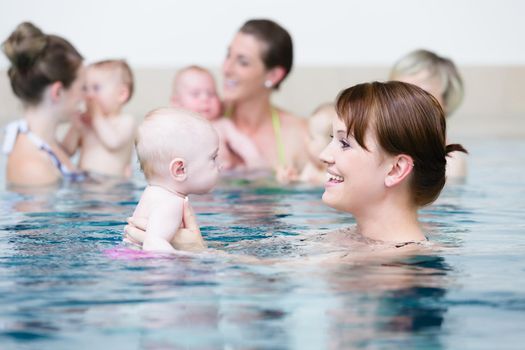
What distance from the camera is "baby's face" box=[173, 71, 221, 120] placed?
677 cm

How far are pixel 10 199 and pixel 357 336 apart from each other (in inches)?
124

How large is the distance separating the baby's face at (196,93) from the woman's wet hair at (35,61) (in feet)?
2.84

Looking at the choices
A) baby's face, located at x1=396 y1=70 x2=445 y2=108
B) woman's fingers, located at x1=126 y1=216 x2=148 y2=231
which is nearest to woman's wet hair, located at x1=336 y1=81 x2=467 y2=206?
woman's fingers, located at x1=126 y1=216 x2=148 y2=231

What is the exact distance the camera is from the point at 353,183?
3561mm

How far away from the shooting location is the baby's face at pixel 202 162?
348cm

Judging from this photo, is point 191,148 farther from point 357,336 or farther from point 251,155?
point 251,155

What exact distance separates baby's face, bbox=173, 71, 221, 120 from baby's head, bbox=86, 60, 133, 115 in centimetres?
36

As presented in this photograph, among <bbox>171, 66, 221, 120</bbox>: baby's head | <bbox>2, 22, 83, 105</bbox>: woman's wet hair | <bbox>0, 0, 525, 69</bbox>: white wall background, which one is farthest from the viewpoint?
<bbox>0, 0, 525, 69</bbox>: white wall background

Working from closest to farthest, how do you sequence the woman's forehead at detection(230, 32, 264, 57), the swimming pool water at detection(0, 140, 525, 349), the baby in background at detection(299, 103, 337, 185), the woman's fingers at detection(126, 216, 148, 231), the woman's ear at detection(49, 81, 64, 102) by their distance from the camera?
the swimming pool water at detection(0, 140, 525, 349), the woman's fingers at detection(126, 216, 148, 231), the woman's ear at detection(49, 81, 64, 102), the baby in background at detection(299, 103, 337, 185), the woman's forehead at detection(230, 32, 264, 57)

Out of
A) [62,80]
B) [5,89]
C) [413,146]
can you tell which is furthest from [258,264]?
[5,89]

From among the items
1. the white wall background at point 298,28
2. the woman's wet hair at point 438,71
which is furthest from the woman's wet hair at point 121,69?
the white wall background at point 298,28

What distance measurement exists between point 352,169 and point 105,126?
3.12 meters

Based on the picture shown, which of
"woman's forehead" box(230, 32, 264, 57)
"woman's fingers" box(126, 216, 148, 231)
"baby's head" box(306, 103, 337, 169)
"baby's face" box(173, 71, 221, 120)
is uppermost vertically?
"woman's forehead" box(230, 32, 264, 57)

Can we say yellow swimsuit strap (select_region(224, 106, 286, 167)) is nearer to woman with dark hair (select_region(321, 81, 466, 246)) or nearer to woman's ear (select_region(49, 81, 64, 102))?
woman's ear (select_region(49, 81, 64, 102))
